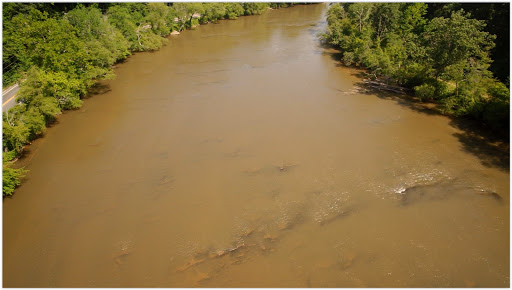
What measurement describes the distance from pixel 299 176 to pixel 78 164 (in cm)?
1299

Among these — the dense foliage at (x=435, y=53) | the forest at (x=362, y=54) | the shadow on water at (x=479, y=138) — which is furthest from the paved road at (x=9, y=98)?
the dense foliage at (x=435, y=53)

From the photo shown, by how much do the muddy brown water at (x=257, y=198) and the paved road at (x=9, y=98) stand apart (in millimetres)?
3310

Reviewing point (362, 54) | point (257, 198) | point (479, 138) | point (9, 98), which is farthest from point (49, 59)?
point (479, 138)

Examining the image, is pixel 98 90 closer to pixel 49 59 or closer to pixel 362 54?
pixel 49 59

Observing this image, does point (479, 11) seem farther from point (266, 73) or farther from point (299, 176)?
point (299, 176)

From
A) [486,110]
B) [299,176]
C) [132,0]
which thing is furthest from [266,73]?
[132,0]

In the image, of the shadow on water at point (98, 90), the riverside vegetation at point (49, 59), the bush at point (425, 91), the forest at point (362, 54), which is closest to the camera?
the riverside vegetation at point (49, 59)

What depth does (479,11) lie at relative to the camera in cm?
2611

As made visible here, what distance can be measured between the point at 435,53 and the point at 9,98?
30.9 metres

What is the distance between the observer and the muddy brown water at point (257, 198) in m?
12.1

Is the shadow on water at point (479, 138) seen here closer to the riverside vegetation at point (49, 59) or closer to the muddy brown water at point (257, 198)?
the muddy brown water at point (257, 198)

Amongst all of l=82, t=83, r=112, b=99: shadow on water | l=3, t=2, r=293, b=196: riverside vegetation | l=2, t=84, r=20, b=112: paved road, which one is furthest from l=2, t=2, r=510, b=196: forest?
l=82, t=83, r=112, b=99: shadow on water

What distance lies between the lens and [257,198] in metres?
15.3

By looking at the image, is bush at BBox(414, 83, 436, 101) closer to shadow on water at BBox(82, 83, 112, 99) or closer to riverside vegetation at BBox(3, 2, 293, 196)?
riverside vegetation at BBox(3, 2, 293, 196)
